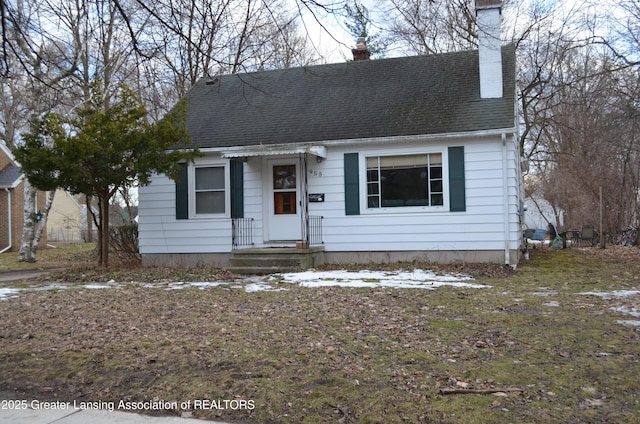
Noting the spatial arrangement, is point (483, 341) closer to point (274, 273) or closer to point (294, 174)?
point (274, 273)

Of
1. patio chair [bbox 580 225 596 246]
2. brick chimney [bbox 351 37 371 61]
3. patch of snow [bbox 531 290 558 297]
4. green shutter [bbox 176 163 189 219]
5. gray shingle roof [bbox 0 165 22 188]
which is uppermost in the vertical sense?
brick chimney [bbox 351 37 371 61]

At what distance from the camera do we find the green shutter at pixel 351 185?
12945 mm

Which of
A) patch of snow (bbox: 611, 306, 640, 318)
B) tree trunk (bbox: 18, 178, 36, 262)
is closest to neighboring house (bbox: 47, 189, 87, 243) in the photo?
tree trunk (bbox: 18, 178, 36, 262)

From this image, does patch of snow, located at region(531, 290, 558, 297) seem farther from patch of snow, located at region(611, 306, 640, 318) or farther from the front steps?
the front steps

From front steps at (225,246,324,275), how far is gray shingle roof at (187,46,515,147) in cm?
281

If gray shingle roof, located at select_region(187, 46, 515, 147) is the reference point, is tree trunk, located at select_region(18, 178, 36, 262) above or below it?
below

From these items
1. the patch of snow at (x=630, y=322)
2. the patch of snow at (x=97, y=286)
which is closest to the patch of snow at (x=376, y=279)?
the patch of snow at (x=97, y=286)

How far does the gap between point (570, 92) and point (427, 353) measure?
2290 centimetres

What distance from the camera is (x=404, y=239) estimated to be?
12.7m

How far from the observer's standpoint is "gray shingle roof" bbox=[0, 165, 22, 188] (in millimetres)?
23641

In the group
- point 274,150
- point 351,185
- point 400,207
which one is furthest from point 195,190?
point 400,207

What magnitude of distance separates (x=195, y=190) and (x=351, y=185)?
4015 mm

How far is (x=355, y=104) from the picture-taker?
46.8ft

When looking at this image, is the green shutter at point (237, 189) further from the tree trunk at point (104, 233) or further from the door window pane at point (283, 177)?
the tree trunk at point (104, 233)
